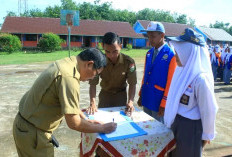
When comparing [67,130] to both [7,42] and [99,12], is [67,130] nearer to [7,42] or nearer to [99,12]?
[7,42]

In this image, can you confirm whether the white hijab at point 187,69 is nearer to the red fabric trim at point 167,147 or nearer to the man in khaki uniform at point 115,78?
the red fabric trim at point 167,147

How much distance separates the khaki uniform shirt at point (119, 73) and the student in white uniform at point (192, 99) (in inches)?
38.0

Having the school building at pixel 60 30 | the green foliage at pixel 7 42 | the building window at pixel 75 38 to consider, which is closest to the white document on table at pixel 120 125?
the green foliage at pixel 7 42

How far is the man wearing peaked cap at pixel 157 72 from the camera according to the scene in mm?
2855

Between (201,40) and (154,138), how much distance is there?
991 millimetres

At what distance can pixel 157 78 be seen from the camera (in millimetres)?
2918

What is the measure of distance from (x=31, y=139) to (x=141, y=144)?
0.95 metres

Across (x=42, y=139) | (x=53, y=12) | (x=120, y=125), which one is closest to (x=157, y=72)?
(x=120, y=125)

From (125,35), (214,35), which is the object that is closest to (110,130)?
(125,35)

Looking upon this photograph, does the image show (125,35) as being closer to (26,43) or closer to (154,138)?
(26,43)

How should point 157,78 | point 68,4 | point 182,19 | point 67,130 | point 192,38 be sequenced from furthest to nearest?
point 182,19 → point 68,4 → point 67,130 → point 157,78 → point 192,38

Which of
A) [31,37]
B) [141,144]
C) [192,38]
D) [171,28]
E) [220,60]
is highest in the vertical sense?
[171,28]

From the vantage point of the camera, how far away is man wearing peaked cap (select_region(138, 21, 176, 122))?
2.86 meters

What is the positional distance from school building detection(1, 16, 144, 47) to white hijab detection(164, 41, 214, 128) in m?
29.9
